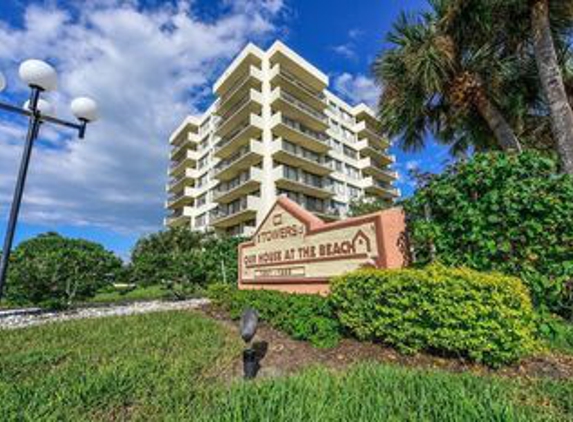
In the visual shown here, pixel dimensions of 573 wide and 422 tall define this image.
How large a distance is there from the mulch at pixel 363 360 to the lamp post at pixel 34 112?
18.8 feet

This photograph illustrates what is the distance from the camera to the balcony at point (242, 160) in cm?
2739

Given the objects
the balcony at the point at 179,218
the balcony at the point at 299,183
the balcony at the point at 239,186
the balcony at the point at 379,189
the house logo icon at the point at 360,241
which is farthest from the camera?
the balcony at the point at 379,189

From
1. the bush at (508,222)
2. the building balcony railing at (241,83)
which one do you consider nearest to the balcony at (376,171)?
the building balcony railing at (241,83)

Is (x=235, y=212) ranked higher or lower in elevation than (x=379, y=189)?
lower

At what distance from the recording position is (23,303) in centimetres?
1108

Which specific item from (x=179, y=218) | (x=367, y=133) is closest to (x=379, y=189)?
(x=367, y=133)

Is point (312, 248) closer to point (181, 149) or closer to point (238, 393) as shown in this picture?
→ point (238, 393)

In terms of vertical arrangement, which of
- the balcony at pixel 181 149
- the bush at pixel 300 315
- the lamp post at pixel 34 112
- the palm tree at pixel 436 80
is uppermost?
the balcony at pixel 181 149

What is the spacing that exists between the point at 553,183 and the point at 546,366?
8.88 feet

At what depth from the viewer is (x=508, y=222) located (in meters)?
4.83

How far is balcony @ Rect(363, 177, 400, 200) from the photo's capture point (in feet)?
125

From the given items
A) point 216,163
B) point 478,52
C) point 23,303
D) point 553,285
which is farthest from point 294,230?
point 216,163

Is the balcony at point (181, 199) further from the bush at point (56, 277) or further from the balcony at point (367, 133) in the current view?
the bush at point (56, 277)

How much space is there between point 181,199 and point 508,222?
1546 inches
